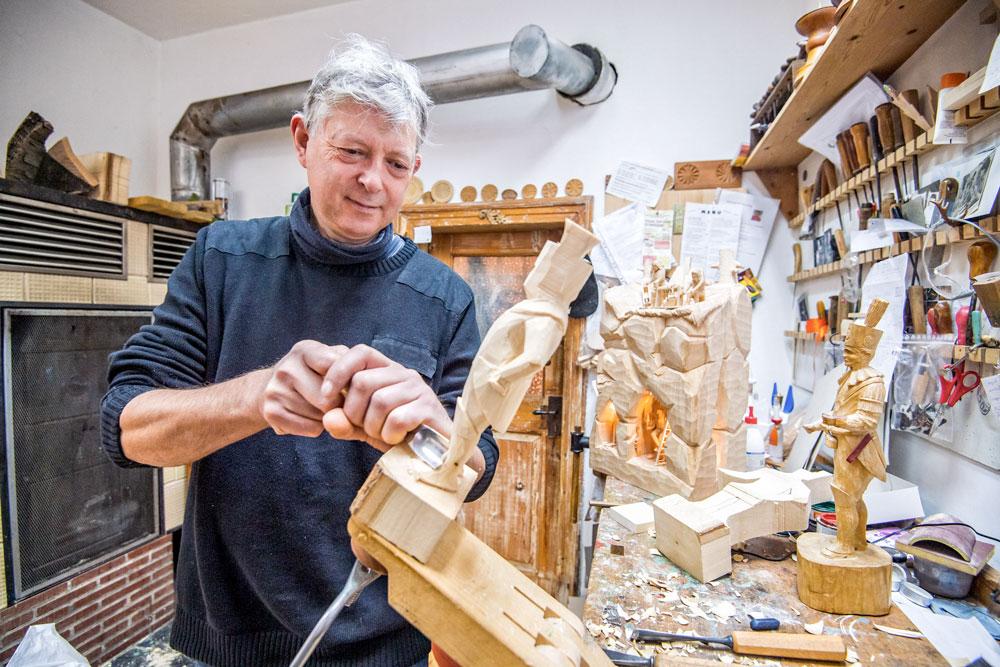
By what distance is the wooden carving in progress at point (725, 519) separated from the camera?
1203 millimetres

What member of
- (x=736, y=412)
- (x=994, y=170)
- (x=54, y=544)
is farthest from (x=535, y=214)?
(x=54, y=544)

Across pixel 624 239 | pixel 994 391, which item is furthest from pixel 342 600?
pixel 624 239

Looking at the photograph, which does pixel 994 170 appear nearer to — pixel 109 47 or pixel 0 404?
pixel 0 404

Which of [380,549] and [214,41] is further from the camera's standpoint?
[214,41]

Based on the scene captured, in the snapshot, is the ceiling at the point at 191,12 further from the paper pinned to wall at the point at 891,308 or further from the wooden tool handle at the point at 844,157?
the paper pinned to wall at the point at 891,308

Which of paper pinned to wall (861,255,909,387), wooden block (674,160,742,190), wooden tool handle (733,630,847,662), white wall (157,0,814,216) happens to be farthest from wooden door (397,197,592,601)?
wooden tool handle (733,630,847,662)

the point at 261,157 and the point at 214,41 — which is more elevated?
the point at 214,41

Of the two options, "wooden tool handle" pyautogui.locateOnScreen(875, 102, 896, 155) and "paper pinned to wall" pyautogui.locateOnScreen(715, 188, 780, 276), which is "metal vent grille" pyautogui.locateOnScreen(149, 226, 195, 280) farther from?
"wooden tool handle" pyautogui.locateOnScreen(875, 102, 896, 155)

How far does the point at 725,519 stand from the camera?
1276 mm

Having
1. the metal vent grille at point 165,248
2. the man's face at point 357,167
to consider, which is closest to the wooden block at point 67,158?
the metal vent grille at point 165,248

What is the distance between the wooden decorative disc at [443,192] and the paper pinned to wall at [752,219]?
145 centimetres

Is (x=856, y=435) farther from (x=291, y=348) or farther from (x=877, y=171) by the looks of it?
(x=291, y=348)

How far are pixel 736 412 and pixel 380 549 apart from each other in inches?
61.4

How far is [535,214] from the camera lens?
287 cm
